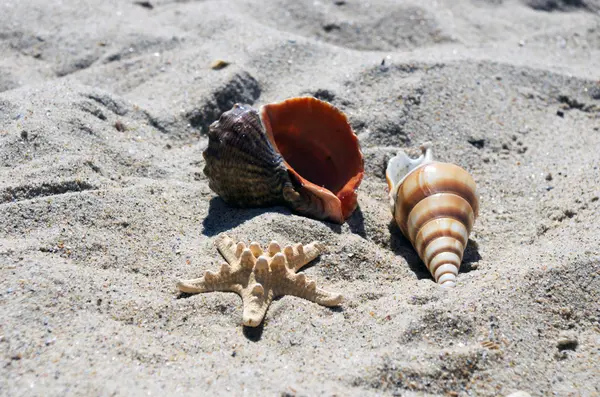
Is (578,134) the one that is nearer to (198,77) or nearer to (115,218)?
(198,77)

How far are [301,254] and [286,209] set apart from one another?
1.96 feet

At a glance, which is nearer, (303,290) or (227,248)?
(303,290)

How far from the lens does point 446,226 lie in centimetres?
370

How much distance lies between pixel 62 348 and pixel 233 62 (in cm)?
348

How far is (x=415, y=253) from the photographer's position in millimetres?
3990

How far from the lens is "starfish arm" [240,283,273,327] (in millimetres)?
3054

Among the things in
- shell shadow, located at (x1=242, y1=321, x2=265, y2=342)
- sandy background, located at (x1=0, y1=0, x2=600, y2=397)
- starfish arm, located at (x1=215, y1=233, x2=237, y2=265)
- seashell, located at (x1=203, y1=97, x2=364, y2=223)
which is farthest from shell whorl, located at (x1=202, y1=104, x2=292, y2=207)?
shell shadow, located at (x1=242, y1=321, x2=265, y2=342)

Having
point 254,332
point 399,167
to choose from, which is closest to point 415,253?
point 399,167

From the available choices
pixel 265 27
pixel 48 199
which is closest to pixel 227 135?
pixel 48 199

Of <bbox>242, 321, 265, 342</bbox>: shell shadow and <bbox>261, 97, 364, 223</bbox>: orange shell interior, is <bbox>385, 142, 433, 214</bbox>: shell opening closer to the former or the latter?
<bbox>261, 97, 364, 223</bbox>: orange shell interior

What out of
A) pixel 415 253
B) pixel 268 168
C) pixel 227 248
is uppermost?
pixel 268 168

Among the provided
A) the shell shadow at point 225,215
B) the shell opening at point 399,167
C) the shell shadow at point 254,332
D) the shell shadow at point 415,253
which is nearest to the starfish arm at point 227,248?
the shell shadow at point 225,215

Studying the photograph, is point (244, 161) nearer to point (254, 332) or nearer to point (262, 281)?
point (262, 281)

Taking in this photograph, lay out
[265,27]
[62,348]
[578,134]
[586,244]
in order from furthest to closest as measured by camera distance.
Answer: [265,27] < [578,134] < [586,244] < [62,348]
